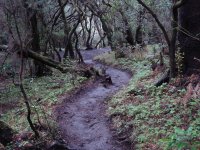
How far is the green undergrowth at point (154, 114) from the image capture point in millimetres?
7350

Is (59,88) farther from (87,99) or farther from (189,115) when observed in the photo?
(189,115)

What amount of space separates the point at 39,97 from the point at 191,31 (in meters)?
7.43

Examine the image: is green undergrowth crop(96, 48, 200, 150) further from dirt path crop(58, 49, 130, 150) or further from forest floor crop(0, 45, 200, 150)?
dirt path crop(58, 49, 130, 150)

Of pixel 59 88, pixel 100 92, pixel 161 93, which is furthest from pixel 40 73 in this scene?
pixel 161 93

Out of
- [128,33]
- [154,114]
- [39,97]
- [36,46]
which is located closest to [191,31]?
[154,114]

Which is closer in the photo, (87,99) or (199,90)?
(199,90)

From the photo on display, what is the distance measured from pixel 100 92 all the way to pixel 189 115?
648 centimetres

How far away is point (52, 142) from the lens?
8.22 m

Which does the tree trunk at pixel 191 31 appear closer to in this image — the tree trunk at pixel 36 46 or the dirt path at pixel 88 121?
the dirt path at pixel 88 121

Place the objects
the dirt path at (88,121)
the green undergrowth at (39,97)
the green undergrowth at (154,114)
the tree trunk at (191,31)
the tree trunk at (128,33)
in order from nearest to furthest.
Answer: the green undergrowth at (154,114) → the dirt path at (88,121) → the tree trunk at (191,31) → the green undergrowth at (39,97) → the tree trunk at (128,33)

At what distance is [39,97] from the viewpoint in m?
14.6

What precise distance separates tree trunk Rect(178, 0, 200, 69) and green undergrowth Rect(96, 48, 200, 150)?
3.06 ft

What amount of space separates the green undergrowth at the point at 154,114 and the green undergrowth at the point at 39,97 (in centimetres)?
228

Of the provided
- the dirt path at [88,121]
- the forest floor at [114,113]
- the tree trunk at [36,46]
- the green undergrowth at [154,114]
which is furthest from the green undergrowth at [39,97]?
the green undergrowth at [154,114]
